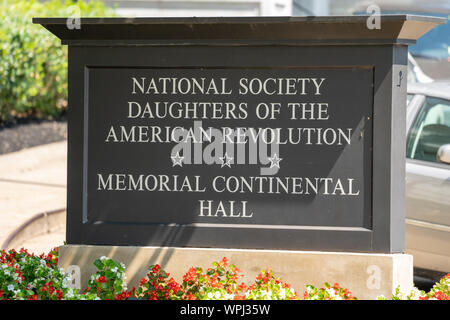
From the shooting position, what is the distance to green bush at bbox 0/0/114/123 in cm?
1152

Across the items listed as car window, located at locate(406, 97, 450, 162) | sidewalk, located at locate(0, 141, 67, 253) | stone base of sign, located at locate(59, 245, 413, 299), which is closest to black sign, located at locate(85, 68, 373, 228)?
stone base of sign, located at locate(59, 245, 413, 299)

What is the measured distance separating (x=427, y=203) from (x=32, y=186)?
17.7ft

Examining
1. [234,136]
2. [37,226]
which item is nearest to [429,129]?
[234,136]

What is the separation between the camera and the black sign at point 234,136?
4051 mm

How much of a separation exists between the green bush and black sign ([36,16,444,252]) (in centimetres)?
745

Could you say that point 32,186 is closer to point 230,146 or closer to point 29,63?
point 29,63

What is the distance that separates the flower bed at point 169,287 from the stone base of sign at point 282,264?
59mm

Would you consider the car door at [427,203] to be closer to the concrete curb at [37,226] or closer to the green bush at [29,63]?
the concrete curb at [37,226]

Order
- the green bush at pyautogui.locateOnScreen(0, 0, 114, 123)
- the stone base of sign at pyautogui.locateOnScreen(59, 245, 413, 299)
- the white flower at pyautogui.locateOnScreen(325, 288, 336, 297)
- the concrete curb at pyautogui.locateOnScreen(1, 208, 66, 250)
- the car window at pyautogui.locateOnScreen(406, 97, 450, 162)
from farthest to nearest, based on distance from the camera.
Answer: the green bush at pyautogui.locateOnScreen(0, 0, 114, 123), the concrete curb at pyautogui.locateOnScreen(1, 208, 66, 250), the car window at pyautogui.locateOnScreen(406, 97, 450, 162), the stone base of sign at pyautogui.locateOnScreen(59, 245, 413, 299), the white flower at pyautogui.locateOnScreen(325, 288, 336, 297)

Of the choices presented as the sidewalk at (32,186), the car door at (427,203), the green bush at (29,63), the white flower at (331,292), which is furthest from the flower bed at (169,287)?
the green bush at (29,63)

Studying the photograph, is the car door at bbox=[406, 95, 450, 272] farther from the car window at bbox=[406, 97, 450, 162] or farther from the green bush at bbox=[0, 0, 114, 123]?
the green bush at bbox=[0, 0, 114, 123]

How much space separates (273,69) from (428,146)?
2.34 meters

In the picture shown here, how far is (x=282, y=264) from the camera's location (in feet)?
13.4
